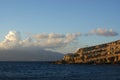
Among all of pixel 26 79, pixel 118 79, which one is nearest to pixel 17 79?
pixel 26 79

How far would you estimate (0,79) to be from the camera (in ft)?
277

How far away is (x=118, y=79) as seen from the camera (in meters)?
85.9

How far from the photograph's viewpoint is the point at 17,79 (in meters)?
88.7

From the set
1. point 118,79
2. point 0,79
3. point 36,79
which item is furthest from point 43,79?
point 118,79

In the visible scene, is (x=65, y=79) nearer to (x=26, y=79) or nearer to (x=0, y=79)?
(x=26, y=79)

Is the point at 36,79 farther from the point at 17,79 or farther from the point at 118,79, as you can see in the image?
the point at 118,79

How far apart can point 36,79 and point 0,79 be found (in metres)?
9.70

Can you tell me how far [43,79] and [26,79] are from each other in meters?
4.40

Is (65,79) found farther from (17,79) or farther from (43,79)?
(17,79)

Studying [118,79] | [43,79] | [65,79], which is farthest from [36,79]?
[118,79]

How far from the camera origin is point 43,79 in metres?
89.8

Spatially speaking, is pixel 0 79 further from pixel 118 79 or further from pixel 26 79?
pixel 118 79

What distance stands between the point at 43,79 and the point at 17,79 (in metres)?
6.72

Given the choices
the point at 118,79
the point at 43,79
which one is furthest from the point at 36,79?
the point at 118,79
